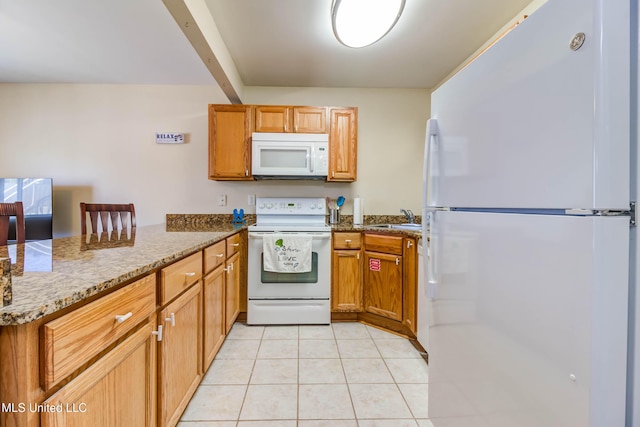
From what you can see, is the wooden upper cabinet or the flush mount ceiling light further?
the wooden upper cabinet

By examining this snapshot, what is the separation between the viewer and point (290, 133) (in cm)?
270

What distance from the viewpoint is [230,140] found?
270cm

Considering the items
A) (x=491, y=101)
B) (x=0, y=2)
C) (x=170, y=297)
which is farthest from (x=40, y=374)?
(x=0, y=2)

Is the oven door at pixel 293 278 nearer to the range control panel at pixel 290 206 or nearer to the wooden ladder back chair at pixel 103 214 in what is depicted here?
the range control panel at pixel 290 206

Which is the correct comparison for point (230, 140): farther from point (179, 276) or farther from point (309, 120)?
point (179, 276)

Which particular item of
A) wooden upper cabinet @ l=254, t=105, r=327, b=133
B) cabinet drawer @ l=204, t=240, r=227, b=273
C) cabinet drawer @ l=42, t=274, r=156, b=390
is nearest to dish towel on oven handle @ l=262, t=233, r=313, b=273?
cabinet drawer @ l=204, t=240, r=227, b=273

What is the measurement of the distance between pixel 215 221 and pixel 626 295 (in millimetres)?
3057

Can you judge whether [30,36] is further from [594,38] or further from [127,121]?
[594,38]

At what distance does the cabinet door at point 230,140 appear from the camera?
269cm

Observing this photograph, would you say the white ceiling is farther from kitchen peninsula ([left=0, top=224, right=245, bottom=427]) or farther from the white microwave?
kitchen peninsula ([left=0, top=224, right=245, bottom=427])

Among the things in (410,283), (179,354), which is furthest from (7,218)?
(410,283)

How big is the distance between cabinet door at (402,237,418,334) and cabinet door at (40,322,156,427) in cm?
176

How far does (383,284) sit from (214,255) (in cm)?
145

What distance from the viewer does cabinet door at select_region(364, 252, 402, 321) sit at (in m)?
2.33
